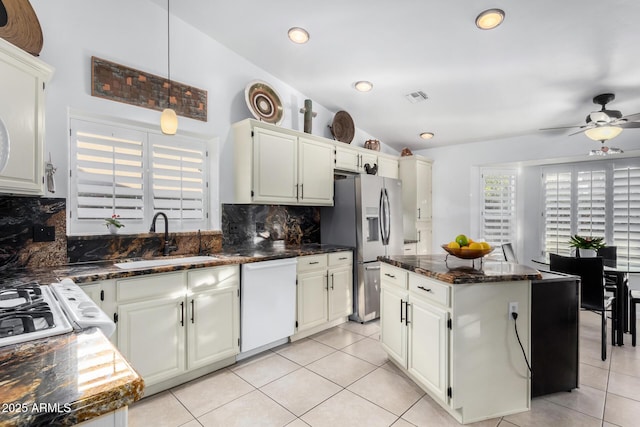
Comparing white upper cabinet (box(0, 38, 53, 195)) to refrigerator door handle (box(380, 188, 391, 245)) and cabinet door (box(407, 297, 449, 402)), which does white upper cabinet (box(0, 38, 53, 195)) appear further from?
refrigerator door handle (box(380, 188, 391, 245))

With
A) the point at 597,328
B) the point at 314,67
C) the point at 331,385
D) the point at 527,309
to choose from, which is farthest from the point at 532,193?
the point at 331,385

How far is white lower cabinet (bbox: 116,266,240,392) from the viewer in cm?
214

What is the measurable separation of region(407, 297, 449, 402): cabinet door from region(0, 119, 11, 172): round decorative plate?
2.60 m

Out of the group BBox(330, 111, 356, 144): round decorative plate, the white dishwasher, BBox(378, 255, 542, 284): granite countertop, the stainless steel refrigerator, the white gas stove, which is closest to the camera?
the white gas stove

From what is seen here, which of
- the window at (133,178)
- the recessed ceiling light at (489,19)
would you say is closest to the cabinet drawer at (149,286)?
the window at (133,178)

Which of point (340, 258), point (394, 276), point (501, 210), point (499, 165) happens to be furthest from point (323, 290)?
point (499, 165)

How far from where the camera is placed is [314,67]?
11.1 feet

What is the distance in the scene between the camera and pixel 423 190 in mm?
5074

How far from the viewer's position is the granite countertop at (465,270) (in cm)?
192

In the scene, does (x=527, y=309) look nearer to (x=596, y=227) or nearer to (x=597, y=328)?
(x=597, y=328)

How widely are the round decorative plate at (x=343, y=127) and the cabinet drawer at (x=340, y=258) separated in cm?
157

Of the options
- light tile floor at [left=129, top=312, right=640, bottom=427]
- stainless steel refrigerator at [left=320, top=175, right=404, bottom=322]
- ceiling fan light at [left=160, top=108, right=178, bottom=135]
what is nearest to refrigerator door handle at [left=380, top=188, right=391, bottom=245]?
stainless steel refrigerator at [left=320, top=175, right=404, bottom=322]

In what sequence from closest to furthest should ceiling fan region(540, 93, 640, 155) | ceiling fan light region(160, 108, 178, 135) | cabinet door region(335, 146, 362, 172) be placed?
ceiling fan light region(160, 108, 178, 135)
ceiling fan region(540, 93, 640, 155)
cabinet door region(335, 146, 362, 172)

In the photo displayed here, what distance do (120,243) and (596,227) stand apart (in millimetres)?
5421
